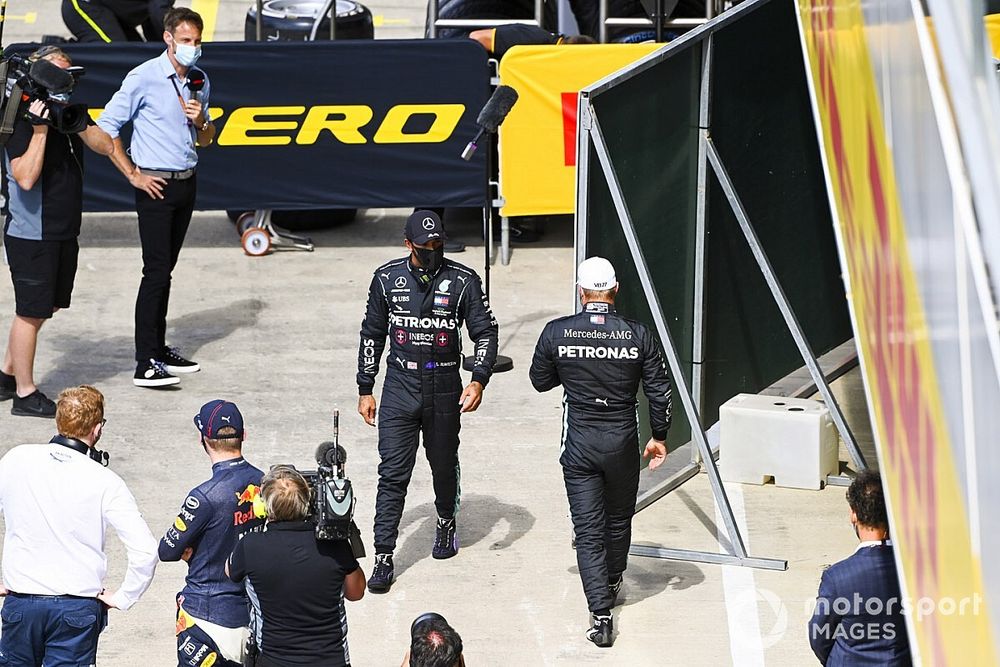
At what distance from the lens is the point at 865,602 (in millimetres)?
5250

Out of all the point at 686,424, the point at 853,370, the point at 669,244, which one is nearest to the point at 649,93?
the point at 669,244

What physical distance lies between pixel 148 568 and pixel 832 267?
7.01m

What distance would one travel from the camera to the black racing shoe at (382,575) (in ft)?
25.7

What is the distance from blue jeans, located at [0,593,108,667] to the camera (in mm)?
5652

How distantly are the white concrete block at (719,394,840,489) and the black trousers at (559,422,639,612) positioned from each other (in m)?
2.20

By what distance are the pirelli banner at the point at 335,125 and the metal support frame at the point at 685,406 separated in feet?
18.4

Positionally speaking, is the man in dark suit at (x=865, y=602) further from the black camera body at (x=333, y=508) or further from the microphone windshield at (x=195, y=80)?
the microphone windshield at (x=195, y=80)

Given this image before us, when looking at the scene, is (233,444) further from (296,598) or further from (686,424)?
(686,424)

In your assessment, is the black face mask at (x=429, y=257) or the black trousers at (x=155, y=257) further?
the black trousers at (x=155, y=257)

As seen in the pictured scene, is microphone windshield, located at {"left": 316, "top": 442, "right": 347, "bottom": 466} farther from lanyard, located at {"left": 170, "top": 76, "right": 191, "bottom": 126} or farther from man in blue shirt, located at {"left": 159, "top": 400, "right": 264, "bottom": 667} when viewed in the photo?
lanyard, located at {"left": 170, "top": 76, "right": 191, "bottom": 126}

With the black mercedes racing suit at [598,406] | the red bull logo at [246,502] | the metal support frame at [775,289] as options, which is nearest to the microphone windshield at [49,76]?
the black mercedes racing suit at [598,406]

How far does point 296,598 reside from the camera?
209 inches

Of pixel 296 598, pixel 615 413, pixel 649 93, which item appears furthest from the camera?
pixel 649 93

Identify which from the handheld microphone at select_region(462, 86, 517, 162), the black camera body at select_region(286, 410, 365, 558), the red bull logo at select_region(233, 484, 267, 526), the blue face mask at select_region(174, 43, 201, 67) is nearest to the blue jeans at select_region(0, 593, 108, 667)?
the red bull logo at select_region(233, 484, 267, 526)
